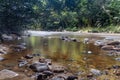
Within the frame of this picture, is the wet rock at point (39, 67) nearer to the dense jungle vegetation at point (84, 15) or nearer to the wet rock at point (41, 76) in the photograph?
the wet rock at point (41, 76)

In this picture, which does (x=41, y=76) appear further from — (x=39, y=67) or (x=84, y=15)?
(x=84, y=15)

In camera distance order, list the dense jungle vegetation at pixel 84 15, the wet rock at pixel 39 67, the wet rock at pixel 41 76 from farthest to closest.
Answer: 1. the dense jungle vegetation at pixel 84 15
2. the wet rock at pixel 39 67
3. the wet rock at pixel 41 76

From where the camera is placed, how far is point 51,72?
27.8 feet

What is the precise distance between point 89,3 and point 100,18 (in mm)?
5147

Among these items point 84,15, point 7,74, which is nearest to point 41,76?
point 7,74

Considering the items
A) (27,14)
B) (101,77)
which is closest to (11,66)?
(101,77)

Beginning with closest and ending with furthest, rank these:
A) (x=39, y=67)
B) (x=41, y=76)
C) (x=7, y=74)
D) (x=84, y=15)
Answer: (x=41, y=76) < (x=7, y=74) < (x=39, y=67) < (x=84, y=15)

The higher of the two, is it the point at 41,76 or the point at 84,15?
the point at 84,15

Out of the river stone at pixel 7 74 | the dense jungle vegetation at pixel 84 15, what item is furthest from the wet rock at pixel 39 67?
the dense jungle vegetation at pixel 84 15

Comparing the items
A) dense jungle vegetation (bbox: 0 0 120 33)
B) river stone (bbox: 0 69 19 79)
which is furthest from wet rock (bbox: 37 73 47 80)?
dense jungle vegetation (bbox: 0 0 120 33)

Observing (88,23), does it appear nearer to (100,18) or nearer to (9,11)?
(100,18)

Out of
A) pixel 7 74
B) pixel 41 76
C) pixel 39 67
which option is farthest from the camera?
pixel 39 67

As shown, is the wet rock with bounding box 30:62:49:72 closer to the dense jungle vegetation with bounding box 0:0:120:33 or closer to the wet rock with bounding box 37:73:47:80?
the wet rock with bounding box 37:73:47:80

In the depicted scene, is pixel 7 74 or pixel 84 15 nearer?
pixel 7 74
